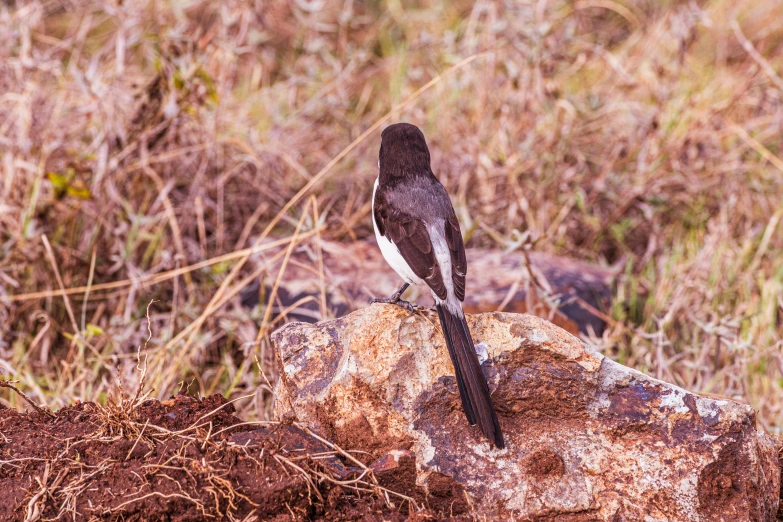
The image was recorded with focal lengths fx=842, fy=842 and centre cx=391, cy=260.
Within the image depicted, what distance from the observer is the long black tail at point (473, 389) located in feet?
8.63

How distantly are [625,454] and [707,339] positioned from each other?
1.99 m

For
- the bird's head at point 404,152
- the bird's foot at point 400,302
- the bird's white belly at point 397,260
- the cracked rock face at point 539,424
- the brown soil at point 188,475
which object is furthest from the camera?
the bird's head at point 404,152

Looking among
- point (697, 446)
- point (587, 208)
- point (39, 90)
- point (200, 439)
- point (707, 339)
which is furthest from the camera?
point (587, 208)

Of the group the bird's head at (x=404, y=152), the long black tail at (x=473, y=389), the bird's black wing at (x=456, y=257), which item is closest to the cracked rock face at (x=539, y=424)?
the long black tail at (x=473, y=389)

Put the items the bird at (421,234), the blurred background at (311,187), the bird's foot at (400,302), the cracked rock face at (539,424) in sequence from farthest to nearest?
the blurred background at (311,187) < the bird's foot at (400,302) < the bird at (421,234) < the cracked rock face at (539,424)

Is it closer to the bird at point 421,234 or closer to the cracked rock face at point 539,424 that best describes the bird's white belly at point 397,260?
the bird at point 421,234

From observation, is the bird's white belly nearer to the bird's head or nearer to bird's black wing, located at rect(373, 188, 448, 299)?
bird's black wing, located at rect(373, 188, 448, 299)

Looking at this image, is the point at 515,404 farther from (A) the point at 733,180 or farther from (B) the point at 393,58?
(B) the point at 393,58

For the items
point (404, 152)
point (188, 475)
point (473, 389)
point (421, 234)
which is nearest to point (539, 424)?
point (473, 389)

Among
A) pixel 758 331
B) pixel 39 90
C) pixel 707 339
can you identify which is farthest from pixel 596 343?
pixel 39 90

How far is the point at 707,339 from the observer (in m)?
4.44

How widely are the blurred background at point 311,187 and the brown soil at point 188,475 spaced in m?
1.32

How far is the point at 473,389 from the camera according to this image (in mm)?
2654

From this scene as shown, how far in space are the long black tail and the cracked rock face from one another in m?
0.09
